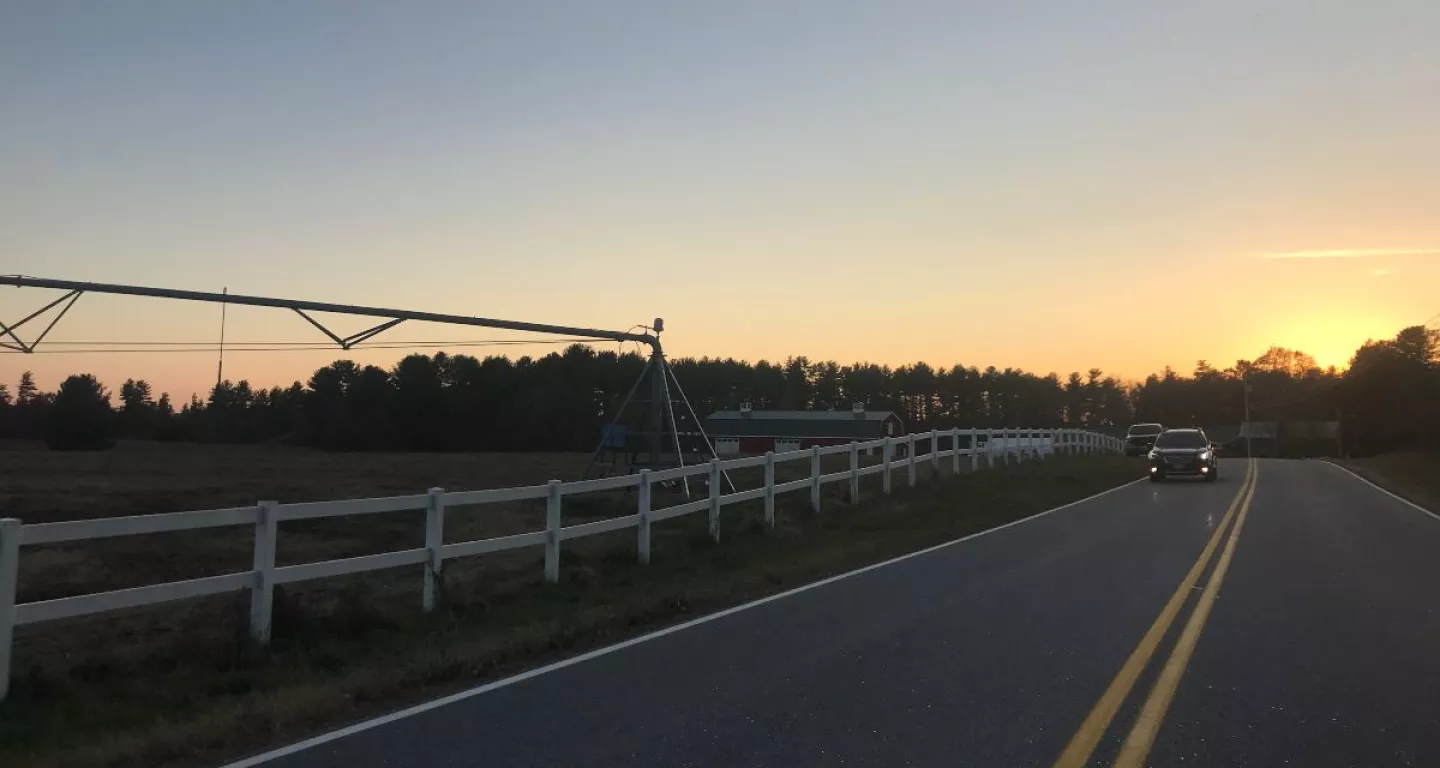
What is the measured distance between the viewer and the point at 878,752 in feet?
19.1

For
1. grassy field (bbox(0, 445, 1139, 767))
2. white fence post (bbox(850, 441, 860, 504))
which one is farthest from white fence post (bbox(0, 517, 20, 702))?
white fence post (bbox(850, 441, 860, 504))

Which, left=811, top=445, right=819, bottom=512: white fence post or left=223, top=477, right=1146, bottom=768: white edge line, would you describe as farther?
left=811, top=445, right=819, bottom=512: white fence post

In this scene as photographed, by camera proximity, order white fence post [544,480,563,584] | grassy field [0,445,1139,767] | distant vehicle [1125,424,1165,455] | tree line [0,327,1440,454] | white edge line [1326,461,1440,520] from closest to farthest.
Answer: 1. grassy field [0,445,1139,767]
2. white fence post [544,480,563,584]
3. white edge line [1326,461,1440,520]
4. distant vehicle [1125,424,1165,455]
5. tree line [0,327,1440,454]

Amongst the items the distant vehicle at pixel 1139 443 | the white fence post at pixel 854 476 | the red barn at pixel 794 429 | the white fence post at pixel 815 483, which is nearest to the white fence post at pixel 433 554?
the white fence post at pixel 815 483

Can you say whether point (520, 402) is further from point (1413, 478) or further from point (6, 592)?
point (6, 592)

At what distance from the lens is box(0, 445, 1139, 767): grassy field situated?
685cm

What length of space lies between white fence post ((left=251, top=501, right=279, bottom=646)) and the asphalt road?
2634mm

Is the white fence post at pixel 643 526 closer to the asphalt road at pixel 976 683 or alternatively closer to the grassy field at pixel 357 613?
the grassy field at pixel 357 613

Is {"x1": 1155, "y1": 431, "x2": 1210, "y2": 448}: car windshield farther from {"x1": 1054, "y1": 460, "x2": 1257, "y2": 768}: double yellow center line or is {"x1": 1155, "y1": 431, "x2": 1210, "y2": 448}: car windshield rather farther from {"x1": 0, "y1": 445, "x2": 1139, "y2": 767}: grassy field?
{"x1": 1054, "y1": 460, "x2": 1257, "y2": 768}: double yellow center line

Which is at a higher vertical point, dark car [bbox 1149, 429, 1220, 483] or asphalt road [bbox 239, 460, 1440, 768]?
dark car [bbox 1149, 429, 1220, 483]

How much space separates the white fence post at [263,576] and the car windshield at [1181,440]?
107 feet

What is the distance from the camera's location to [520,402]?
109 meters

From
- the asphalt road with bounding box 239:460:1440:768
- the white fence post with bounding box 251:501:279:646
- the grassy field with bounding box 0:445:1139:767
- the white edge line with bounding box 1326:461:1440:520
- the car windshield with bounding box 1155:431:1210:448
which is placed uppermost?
the car windshield with bounding box 1155:431:1210:448

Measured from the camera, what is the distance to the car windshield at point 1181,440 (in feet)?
115
